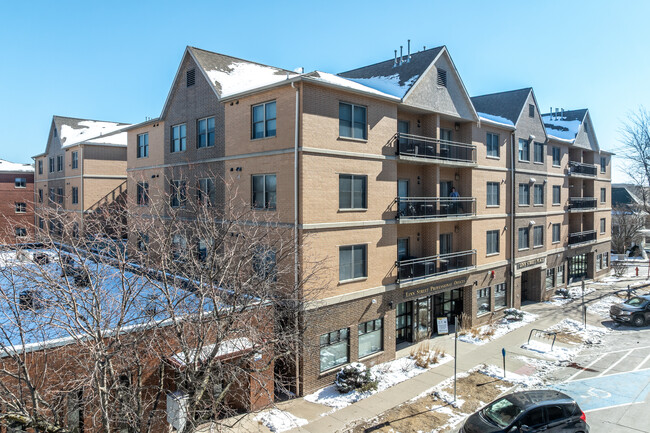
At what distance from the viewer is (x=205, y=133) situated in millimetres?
22375

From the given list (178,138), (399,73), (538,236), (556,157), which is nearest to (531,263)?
(538,236)

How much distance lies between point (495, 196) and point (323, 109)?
1540 centimetres

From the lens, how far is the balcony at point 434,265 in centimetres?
2084

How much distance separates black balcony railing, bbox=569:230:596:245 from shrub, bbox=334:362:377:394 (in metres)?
27.9

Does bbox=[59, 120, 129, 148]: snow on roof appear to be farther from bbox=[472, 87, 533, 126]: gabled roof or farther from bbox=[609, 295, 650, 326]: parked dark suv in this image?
bbox=[609, 295, 650, 326]: parked dark suv

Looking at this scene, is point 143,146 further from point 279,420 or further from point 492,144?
point 492,144

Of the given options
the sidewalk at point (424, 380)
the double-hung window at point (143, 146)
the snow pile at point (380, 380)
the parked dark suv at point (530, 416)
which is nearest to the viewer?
the parked dark suv at point (530, 416)

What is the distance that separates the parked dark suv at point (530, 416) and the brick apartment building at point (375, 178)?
6.64 metres

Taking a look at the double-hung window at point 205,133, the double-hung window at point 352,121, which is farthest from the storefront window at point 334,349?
the double-hung window at point 205,133

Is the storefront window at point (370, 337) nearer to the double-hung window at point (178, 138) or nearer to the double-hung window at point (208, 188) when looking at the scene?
the double-hung window at point (208, 188)

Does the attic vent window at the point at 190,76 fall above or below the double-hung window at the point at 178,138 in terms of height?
above

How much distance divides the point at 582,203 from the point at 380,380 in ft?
101

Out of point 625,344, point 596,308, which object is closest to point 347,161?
point 625,344

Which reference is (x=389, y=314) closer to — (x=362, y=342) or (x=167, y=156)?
(x=362, y=342)
